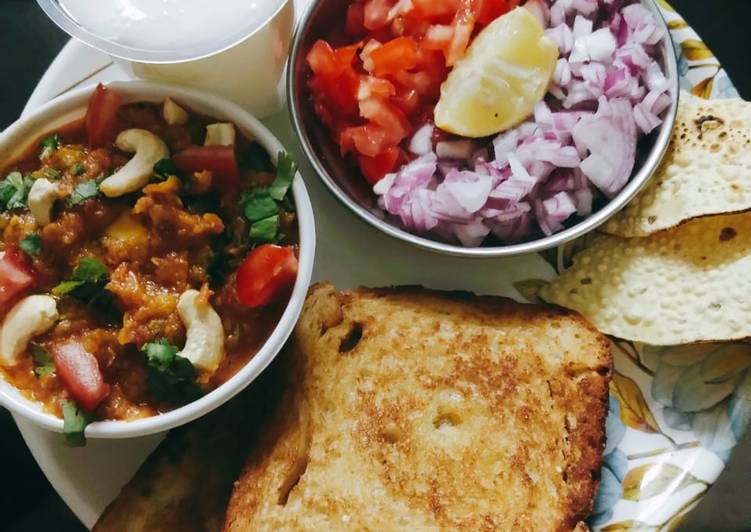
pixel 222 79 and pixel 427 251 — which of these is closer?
pixel 222 79

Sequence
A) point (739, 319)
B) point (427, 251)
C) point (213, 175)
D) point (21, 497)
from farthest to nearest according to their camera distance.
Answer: point (21, 497)
point (427, 251)
point (739, 319)
point (213, 175)

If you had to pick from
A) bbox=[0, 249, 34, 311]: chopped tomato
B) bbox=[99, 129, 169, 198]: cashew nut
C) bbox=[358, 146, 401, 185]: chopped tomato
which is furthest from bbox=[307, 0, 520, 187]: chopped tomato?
bbox=[0, 249, 34, 311]: chopped tomato

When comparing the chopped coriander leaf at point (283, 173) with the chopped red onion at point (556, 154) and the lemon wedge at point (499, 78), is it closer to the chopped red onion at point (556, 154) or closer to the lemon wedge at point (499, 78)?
the chopped red onion at point (556, 154)

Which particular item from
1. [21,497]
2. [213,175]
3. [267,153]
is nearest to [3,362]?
[213,175]

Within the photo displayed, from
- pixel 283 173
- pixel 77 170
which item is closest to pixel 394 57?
pixel 283 173

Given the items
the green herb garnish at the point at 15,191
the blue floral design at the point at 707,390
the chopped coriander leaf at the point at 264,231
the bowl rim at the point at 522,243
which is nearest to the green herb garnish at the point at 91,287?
the green herb garnish at the point at 15,191

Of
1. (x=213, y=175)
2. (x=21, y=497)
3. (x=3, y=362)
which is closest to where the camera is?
(x=3, y=362)

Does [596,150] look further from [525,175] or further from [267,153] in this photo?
[267,153]
